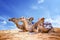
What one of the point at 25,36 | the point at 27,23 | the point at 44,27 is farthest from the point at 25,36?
the point at 44,27

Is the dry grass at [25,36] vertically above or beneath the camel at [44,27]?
beneath

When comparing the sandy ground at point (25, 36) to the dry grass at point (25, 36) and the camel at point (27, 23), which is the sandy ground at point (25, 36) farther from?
the camel at point (27, 23)

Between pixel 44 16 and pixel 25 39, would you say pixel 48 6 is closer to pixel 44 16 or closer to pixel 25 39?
pixel 44 16

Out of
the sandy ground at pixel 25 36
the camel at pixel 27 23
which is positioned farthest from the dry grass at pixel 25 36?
the camel at pixel 27 23

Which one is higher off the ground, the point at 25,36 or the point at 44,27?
the point at 44,27

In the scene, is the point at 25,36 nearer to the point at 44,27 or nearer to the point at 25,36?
the point at 25,36

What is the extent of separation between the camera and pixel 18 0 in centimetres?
320

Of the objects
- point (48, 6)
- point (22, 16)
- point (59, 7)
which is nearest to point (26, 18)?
point (22, 16)

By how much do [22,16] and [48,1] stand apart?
61 centimetres

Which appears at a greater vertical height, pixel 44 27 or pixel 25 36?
pixel 44 27

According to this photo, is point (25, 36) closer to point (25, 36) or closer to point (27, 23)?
point (25, 36)

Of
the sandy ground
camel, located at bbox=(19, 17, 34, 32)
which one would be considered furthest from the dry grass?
camel, located at bbox=(19, 17, 34, 32)

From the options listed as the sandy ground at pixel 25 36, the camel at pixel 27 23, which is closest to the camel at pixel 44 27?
the sandy ground at pixel 25 36

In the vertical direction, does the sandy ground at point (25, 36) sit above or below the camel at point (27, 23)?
below
